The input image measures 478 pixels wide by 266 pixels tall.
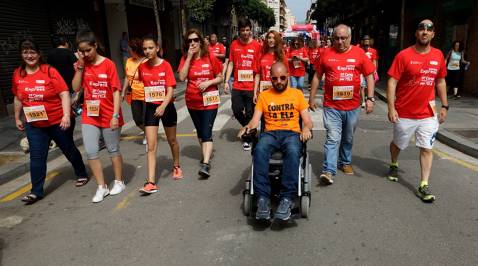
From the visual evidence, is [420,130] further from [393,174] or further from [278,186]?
[278,186]

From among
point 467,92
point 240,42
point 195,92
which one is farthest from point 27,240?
point 467,92

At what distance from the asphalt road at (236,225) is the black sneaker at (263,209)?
0.64 ft

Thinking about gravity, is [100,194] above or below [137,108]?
below

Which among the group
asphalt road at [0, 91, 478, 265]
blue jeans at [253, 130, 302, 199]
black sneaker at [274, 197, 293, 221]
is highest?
blue jeans at [253, 130, 302, 199]

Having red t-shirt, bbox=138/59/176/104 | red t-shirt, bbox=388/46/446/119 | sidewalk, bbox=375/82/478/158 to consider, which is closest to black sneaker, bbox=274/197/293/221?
red t-shirt, bbox=388/46/446/119

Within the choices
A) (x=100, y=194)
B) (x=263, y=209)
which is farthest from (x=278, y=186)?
(x=100, y=194)

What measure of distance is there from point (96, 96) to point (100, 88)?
0.10m

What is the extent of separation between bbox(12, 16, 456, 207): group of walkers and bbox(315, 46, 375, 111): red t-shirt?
0.5 inches

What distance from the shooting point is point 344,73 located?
172 inches

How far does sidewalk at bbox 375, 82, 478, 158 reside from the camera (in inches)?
233

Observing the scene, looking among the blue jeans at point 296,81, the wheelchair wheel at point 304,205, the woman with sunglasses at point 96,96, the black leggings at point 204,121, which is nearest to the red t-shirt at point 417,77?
the wheelchair wheel at point 304,205

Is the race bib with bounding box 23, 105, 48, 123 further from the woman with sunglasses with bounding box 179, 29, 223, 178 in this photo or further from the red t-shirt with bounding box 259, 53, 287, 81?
the red t-shirt with bounding box 259, 53, 287, 81

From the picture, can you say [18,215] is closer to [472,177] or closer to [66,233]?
[66,233]

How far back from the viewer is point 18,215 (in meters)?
4.04
